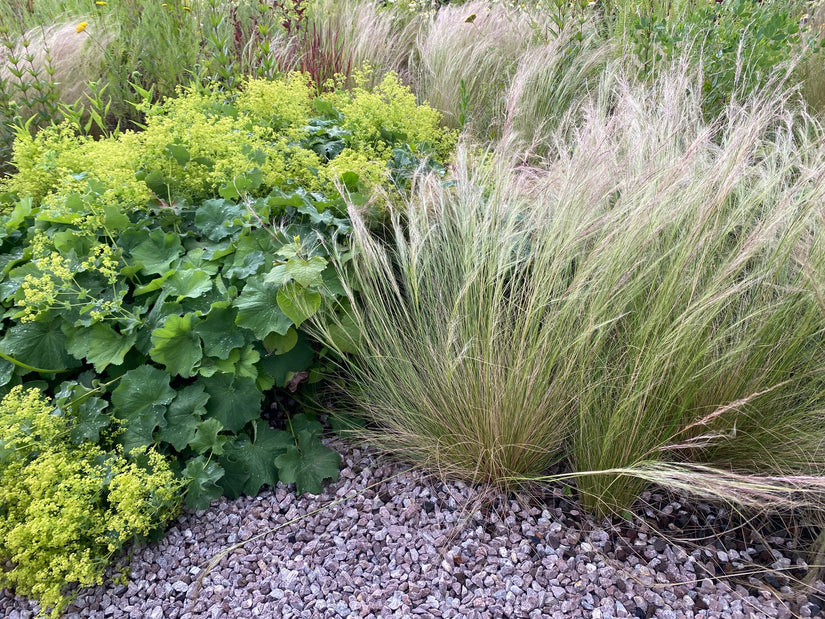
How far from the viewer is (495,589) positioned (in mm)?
1505

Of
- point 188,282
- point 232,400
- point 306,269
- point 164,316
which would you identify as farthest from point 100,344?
point 306,269

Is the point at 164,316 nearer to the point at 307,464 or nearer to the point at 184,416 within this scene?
the point at 184,416

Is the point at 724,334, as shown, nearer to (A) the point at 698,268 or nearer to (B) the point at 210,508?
(A) the point at 698,268

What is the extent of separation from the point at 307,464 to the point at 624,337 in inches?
39.3

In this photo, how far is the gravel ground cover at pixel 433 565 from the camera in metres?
1.47

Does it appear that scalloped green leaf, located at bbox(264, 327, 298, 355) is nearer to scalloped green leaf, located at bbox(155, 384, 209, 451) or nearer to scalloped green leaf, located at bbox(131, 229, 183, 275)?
scalloped green leaf, located at bbox(155, 384, 209, 451)

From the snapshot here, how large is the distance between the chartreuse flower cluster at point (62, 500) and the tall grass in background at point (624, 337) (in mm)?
656

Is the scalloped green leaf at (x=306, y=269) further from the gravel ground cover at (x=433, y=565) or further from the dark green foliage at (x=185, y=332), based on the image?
the gravel ground cover at (x=433, y=565)

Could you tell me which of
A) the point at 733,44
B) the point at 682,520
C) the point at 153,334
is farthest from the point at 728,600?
the point at 733,44

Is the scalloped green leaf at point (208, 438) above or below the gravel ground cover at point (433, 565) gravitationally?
above

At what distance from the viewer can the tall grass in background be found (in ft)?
5.24

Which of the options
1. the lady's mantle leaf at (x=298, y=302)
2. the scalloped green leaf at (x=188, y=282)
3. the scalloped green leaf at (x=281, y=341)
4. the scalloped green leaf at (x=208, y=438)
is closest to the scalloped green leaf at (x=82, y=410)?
the scalloped green leaf at (x=208, y=438)

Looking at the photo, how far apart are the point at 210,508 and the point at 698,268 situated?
4.99ft

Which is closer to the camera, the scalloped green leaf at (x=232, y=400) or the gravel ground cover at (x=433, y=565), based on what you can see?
the gravel ground cover at (x=433, y=565)
